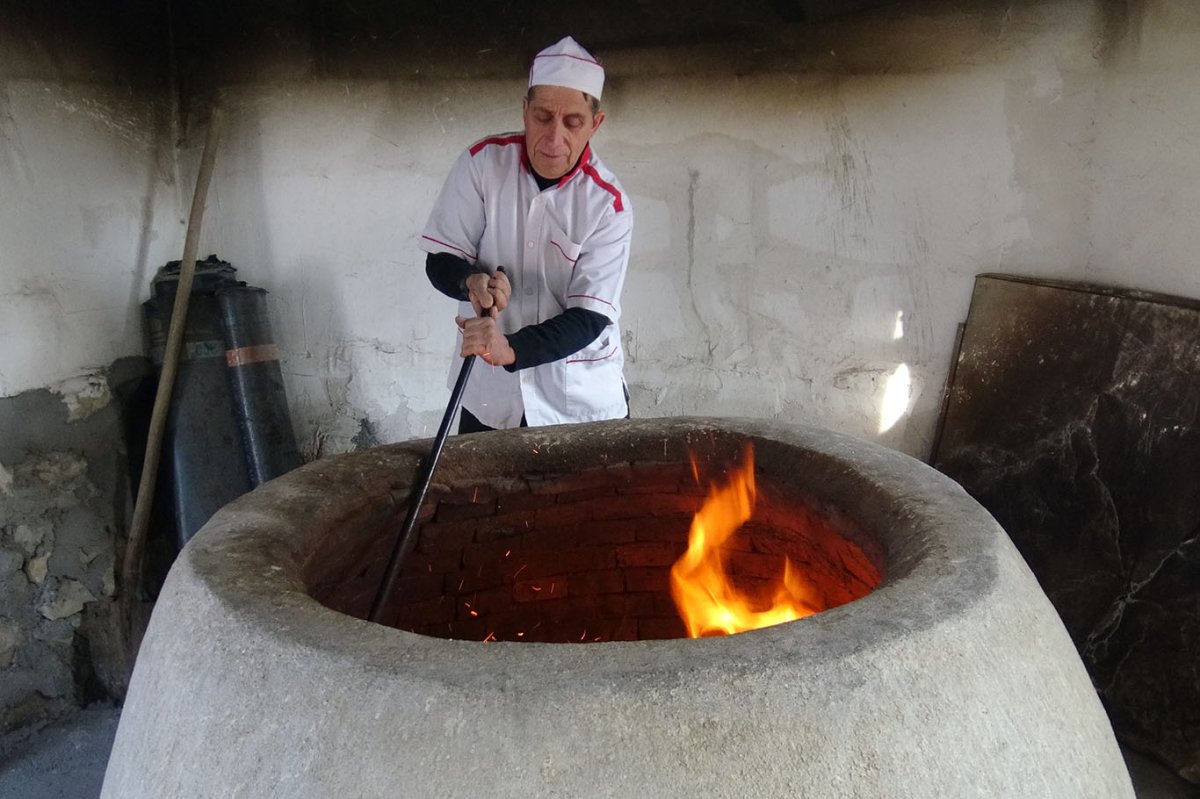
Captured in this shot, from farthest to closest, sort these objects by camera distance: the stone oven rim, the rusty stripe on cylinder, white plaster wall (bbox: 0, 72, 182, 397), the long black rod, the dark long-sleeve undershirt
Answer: the rusty stripe on cylinder → white plaster wall (bbox: 0, 72, 182, 397) → the dark long-sleeve undershirt → the long black rod → the stone oven rim

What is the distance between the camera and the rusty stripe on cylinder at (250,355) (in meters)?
3.47

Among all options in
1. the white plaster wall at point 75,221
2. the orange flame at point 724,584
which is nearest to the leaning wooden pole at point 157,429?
the white plaster wall at point 75,221

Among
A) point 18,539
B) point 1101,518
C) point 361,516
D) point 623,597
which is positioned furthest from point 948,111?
point 18,539

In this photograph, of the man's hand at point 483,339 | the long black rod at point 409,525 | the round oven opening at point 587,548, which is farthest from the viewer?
the man's hand at point 483,339

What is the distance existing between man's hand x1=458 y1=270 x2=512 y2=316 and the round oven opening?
372 mm

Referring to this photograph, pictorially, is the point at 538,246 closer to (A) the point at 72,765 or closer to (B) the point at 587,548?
(B) the point at 587,548

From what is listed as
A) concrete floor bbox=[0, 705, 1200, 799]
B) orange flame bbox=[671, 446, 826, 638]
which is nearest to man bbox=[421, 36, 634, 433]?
orange flame bbox=[671, 446, 826, 638]

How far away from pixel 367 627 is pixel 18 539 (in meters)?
2.40

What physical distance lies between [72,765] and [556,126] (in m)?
2.45

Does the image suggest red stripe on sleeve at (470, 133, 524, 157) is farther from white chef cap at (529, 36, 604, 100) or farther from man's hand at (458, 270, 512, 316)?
man's hand at (458, 270, 512, 316)

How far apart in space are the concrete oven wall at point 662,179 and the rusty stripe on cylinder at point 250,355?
0.90 ft

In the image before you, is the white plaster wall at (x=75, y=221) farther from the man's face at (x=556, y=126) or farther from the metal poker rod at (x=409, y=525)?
the metal poker rod at (x=409, y=525)

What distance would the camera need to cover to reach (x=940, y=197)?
303cm

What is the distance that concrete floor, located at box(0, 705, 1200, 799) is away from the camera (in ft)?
8.74
